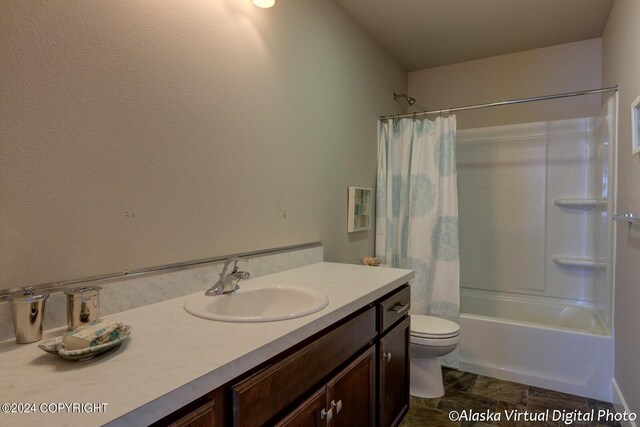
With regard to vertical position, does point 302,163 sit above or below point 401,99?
below

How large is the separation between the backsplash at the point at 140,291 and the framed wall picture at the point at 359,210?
3.12 feet

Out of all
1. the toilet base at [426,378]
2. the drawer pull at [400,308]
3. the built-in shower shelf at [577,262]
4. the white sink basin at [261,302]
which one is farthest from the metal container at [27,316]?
the built-in shower shelf at [577,262]

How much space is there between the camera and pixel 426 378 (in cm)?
224

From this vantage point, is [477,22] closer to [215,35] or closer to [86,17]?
[215,35]

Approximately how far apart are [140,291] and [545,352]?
2.45 metres

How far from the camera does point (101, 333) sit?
2.62 feet

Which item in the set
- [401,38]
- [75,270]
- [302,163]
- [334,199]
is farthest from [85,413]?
[401,38]

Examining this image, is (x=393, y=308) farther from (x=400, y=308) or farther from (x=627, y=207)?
(x=627, y=207)

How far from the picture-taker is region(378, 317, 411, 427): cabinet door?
1566mm

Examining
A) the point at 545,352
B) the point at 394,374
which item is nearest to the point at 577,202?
the point at 545,352

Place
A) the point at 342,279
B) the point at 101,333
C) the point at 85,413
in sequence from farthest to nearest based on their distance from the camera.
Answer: the point at 342,279
the point at 101,333
the point at 85,413

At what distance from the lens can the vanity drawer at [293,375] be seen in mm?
841

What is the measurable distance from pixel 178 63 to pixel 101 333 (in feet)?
3.17

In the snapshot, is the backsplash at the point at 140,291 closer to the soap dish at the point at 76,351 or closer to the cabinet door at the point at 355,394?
the soap dish at the point at 76,351
